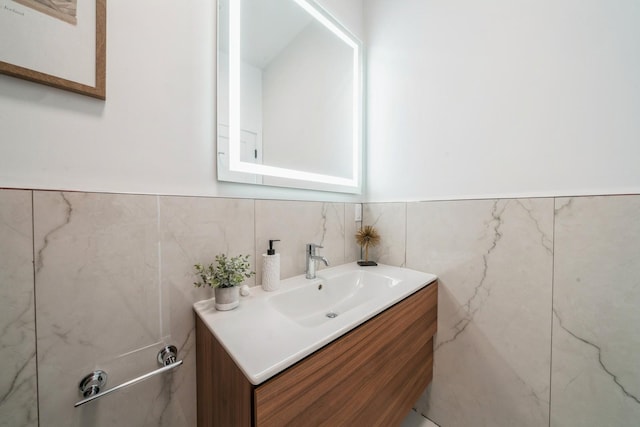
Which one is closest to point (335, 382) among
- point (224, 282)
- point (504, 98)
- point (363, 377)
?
point (363, 377)

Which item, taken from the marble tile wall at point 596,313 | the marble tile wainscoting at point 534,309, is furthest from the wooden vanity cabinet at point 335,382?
the marble tile wall at point 596,313

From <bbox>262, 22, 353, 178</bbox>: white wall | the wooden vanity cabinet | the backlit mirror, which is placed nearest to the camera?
the wooden vanity cabinet

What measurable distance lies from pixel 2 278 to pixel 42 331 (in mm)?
141

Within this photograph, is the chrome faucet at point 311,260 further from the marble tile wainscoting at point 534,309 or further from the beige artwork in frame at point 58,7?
the beige artwork in frame at point 58,7

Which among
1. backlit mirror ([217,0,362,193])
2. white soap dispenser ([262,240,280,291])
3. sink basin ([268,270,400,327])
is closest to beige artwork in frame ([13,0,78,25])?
backlit mirror ([217,0,362,193])

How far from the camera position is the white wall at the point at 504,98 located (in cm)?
66

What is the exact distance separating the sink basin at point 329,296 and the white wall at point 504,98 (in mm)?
467

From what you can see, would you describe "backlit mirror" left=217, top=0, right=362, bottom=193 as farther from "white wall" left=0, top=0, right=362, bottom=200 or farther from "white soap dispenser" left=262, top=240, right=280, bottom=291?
"white soap dispenser" left=262, top=240, right=280, bottom=291

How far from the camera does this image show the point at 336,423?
502 mm

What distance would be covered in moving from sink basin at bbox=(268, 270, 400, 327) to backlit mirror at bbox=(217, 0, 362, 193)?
1.48 feet

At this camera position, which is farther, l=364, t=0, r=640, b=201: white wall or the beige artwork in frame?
l=364, t=0, r=640, b=201: white wall

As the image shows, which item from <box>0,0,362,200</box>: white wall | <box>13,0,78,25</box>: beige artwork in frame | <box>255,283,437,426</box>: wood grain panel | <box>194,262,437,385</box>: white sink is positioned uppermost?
<box>13,0,78,25</box>: beige artwork in frame

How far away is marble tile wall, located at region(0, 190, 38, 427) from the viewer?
450 mm

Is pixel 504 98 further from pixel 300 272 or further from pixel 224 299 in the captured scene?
pixel 224 299
